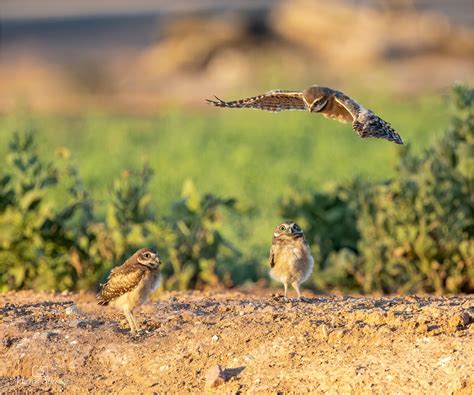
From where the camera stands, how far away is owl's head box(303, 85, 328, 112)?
6.77 meters

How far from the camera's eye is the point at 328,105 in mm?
6910

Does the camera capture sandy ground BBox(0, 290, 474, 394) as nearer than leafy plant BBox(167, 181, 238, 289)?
Yes

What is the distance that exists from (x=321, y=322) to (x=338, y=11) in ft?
61.7

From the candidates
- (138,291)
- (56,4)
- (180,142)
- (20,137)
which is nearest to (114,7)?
(56,4)

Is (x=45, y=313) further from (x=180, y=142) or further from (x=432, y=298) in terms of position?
(x=180, y=142)

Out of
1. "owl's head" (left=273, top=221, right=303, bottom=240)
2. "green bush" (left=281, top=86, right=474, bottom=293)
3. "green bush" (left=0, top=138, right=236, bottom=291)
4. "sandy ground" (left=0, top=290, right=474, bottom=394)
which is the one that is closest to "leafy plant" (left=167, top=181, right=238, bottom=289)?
"green bush" (left=0, top=138, right=236, bottom=291)

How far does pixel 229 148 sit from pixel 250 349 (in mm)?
10669

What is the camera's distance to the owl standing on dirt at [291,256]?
281 inches

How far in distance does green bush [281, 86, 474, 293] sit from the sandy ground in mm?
1947

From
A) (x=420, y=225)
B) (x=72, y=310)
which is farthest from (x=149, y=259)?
(x=420, y=225)

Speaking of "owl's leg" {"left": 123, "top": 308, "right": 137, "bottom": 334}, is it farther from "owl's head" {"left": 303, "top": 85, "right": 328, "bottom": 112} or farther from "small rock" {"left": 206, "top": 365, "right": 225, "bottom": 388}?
"owl's head" {"left": 303, "top": 85, "right": 328, "bottom": 112}

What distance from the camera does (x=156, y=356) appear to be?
605 cm

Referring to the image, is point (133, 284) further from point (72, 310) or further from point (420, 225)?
point (420, 225)

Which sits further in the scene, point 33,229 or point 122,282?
point 33,229
